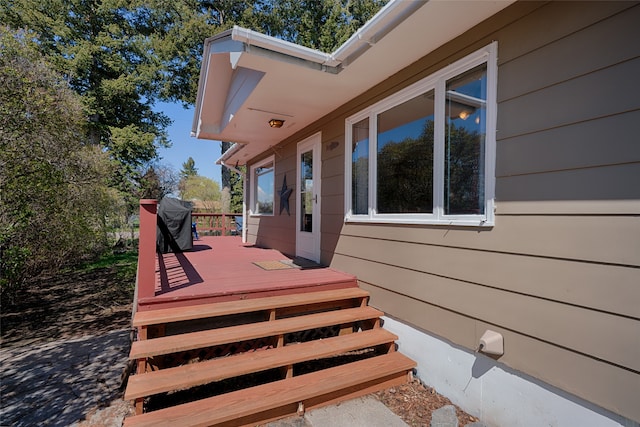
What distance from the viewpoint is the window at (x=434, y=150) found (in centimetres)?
221

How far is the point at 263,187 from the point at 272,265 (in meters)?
3.23

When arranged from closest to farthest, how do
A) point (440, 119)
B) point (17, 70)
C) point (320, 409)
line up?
point (320, 409), point (440, 119), point (17, 70)

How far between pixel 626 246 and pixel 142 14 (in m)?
19.4

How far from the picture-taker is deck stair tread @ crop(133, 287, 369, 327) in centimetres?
237

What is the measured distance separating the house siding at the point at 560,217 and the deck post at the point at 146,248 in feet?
7.51

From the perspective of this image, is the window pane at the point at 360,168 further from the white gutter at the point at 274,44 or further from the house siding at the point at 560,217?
the house siding at the point at 560,217

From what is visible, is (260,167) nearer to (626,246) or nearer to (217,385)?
(217,385)

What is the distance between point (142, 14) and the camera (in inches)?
591

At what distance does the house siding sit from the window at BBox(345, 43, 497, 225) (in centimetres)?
10

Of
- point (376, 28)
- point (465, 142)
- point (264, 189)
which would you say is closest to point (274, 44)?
point (376, 28)

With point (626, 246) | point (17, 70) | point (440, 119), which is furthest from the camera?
point (17, 70)

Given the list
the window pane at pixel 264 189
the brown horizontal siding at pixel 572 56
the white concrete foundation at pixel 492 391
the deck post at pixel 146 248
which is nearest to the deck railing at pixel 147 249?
the deck post at pixel 146 248

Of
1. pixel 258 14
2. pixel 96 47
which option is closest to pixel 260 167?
pixel 258 14

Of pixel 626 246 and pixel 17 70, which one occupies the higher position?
pixel 17 70
